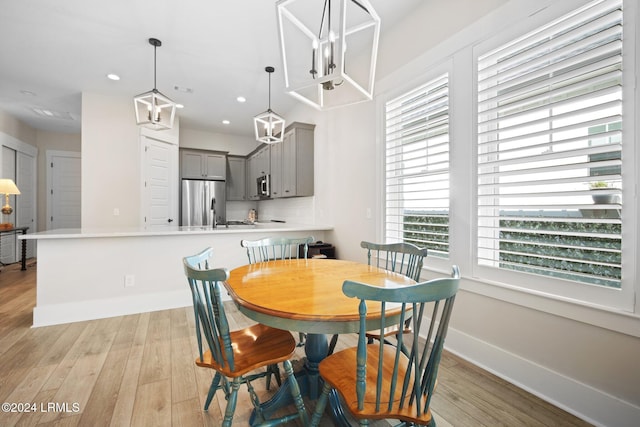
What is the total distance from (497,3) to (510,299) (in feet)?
6.65

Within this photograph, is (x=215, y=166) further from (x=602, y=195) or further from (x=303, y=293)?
(x=602, y=195)

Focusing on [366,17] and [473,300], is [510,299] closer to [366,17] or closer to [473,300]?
[473,300]

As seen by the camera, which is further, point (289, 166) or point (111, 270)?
point (289, 166)

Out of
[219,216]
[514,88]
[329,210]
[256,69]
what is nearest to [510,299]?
[514,88]

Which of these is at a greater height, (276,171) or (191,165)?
(191,165)

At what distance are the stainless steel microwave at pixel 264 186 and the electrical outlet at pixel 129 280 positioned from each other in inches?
105

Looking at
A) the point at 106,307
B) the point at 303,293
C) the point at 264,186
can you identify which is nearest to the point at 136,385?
the point at 303,293

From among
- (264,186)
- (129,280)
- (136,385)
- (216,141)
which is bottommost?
(136,385)

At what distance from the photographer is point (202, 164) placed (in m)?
6.02

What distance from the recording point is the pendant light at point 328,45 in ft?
4.30

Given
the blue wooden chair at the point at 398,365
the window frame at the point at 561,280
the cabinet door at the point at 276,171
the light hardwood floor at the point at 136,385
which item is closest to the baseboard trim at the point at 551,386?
the light hardwood floor at the point at 136,385

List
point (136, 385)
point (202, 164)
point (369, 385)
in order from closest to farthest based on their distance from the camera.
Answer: point (369, 385), point (136, 385), point (202, 164)

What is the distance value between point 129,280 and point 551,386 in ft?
12.3

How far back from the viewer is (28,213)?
601cm
